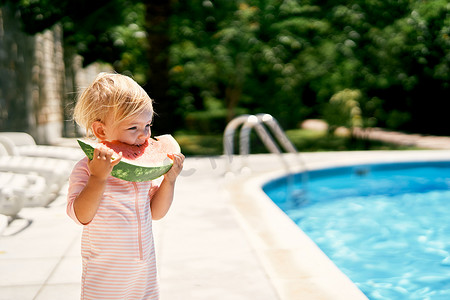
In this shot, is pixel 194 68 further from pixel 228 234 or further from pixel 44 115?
pixel 228 234

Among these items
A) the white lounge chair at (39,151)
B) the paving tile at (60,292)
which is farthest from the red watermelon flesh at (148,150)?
the white lounge chair at (39,151)

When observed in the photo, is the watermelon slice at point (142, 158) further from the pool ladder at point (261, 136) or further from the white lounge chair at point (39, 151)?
the white lounge chair at point (39, 151)

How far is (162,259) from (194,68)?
41.7ft

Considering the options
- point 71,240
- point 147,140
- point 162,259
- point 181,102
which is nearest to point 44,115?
point 181,102

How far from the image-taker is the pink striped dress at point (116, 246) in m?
1.99

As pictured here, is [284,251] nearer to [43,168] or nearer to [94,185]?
[94,185]

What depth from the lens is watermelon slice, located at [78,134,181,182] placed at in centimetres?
180

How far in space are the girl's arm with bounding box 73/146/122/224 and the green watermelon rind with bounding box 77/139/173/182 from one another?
0.03 metres

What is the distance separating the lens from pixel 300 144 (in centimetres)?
1625

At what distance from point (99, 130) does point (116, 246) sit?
0.47 m

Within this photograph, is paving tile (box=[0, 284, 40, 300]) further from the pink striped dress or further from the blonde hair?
the blonde hair

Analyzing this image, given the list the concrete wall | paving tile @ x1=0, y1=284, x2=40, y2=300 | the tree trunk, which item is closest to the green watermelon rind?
paving tile @ x1=0, y1=284, x2=40, y2=300

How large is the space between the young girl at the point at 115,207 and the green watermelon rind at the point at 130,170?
0.09 metres

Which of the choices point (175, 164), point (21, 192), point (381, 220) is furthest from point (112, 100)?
point (381, 220)
